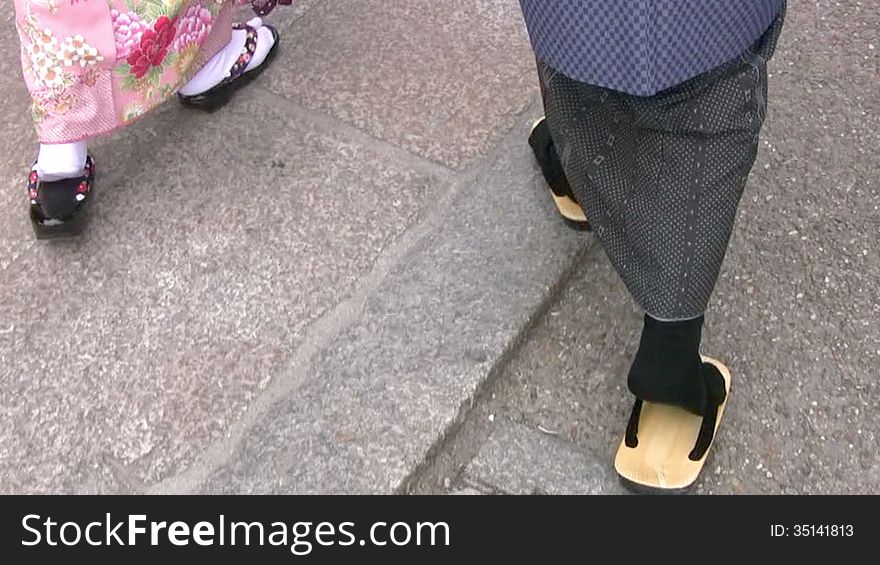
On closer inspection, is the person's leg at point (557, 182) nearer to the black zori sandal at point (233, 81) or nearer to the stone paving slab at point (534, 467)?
the stone paving slab at point (534, 467)

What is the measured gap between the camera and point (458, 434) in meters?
1.72

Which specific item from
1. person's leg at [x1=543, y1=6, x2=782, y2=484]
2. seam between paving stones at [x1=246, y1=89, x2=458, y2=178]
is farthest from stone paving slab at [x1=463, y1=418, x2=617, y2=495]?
seam between paving stones at [x1=246, y1=89, x2=458, y2=178]

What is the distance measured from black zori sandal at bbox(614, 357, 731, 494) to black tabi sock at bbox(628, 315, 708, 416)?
0.06 meters

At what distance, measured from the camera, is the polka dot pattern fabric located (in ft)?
4.32

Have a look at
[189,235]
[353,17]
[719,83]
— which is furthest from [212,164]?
[719,83]

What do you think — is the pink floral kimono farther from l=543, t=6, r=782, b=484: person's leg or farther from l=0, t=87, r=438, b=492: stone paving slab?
l=543, t=6, r=782, b=484: person's leg

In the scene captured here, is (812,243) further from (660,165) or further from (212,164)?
(212,164)

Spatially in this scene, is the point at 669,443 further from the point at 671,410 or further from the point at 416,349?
the point at 416,349

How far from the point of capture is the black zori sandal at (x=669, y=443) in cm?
160

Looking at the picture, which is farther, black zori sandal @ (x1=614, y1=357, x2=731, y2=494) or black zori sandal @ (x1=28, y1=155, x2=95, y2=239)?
black zori sandal @ (x1=28, y1=155, x2=95, y2=239)

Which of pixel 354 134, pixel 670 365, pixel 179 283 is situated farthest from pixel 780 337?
pixel 179 283

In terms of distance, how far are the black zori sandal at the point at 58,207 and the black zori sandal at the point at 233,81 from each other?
36 centimetres

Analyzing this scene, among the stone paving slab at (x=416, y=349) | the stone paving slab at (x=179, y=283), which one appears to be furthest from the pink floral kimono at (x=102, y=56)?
the stone paving slab at (x=416, y=349)

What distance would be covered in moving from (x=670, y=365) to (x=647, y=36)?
21.6 inches
